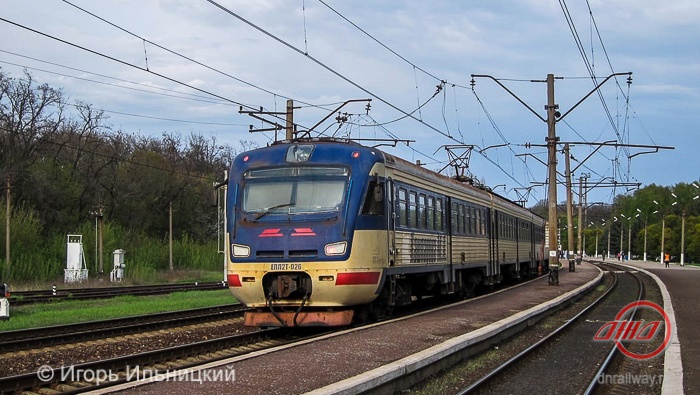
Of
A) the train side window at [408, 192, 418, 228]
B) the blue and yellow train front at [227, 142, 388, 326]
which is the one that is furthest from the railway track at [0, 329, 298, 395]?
the train side window at [408, 192, 418, 228]

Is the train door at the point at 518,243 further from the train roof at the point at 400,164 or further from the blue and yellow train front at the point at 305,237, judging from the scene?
the blue and yellow train front at the point at 305,237

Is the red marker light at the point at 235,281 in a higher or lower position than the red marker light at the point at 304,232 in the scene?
lower

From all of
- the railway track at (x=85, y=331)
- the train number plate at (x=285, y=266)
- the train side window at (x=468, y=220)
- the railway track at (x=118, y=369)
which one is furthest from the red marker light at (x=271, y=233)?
the train side window at (x=468, y=220)

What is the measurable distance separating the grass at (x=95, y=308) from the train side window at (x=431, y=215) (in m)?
7.71

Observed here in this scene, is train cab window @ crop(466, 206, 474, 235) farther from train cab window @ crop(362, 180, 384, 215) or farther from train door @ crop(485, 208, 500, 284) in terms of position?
train cab window @ crop(362, 180, 384, 215)

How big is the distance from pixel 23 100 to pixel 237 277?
41.3m

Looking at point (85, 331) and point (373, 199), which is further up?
point (373, 199)

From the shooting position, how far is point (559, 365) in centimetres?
1191

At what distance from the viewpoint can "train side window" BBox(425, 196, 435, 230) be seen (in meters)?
18.3

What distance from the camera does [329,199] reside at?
14141 mm

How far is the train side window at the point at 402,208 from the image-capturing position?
16.0 metres

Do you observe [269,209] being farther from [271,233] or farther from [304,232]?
[304,232]

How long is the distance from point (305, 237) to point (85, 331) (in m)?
4.80

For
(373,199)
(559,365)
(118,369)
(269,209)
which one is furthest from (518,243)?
(118,369)
